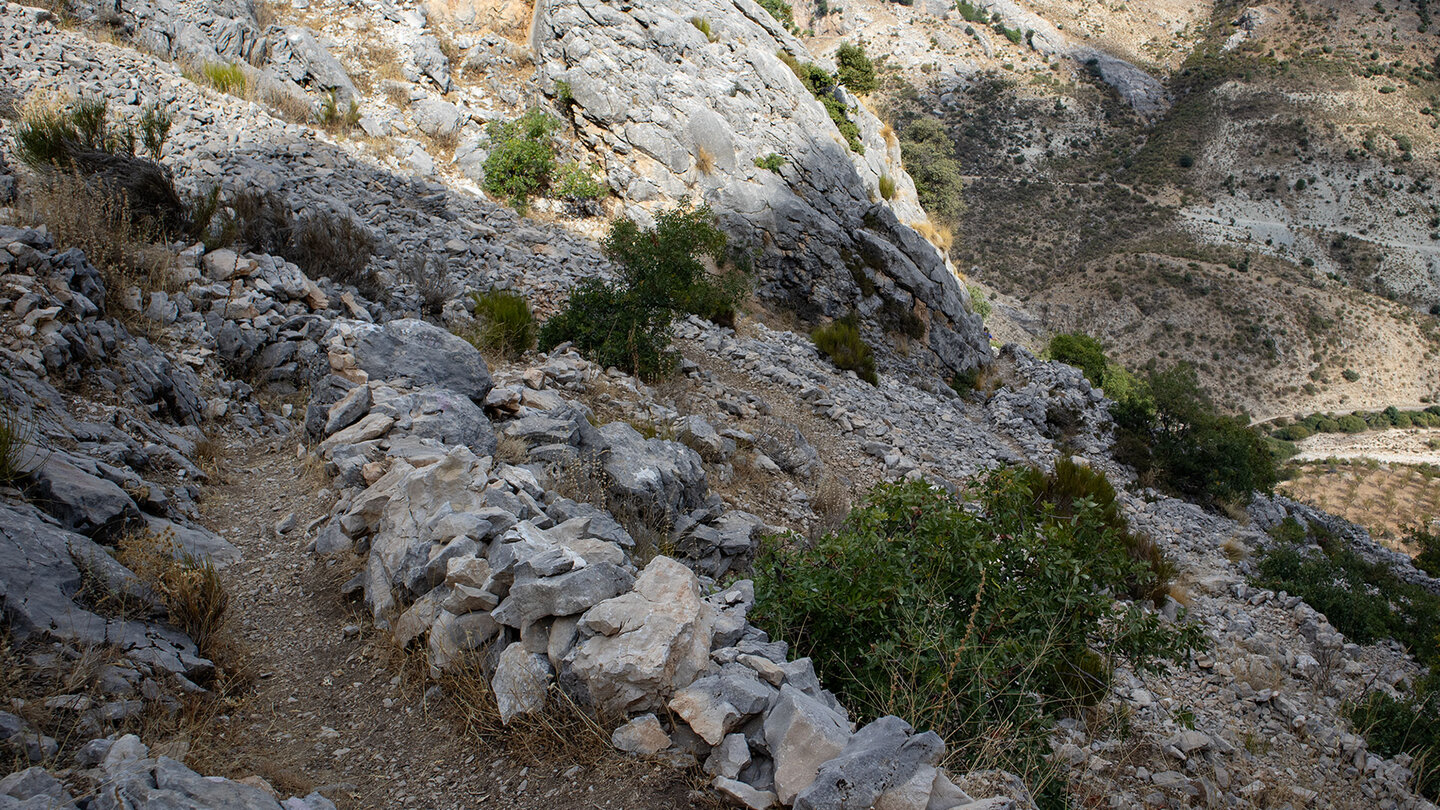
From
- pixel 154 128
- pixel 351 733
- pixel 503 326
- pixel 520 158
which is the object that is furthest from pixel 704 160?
pixel 351 733

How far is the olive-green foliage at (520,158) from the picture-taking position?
11.8 meters

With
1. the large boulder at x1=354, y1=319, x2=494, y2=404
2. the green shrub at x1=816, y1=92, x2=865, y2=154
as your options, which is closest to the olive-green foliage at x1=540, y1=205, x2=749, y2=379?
the large boulder at x1=354, y1=319, x2=494, y2=404

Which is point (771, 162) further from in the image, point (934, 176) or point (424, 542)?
point (934, 176)

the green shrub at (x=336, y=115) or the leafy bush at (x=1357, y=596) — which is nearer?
the leafy bush at (x=1357, y=596)

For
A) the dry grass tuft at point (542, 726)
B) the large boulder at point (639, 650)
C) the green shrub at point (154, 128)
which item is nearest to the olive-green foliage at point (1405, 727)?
the large boulder at point (639, 650)

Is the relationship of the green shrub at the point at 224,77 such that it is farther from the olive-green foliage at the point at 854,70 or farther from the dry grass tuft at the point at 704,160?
the olive-green foliage at the point at 854,70

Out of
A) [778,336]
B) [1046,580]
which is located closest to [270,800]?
[1046,580]

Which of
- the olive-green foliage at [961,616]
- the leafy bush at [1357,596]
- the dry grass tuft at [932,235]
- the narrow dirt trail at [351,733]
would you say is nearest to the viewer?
the narrow dirt trail at [351,733]

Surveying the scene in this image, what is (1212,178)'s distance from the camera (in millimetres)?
46812

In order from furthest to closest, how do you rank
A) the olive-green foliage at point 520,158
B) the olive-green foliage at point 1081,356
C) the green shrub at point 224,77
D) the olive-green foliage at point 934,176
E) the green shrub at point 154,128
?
the olive-green foliage at point 934,176
the olive-green foliage at point 1081,356
the olive-green foliage at point 520,158
the green shrub at point 224,77
the green shrub at point 154,128

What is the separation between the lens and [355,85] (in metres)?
12.0

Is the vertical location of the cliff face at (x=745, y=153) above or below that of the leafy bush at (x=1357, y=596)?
above

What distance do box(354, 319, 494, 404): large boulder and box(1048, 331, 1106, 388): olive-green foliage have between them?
18.6 metres

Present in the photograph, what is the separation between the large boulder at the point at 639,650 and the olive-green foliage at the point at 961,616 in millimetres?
553
